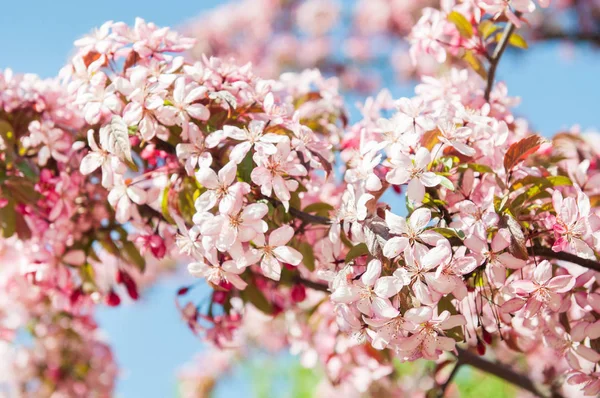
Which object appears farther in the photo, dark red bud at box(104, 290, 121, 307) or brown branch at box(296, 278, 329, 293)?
dark red bud at box(104, 290, 121, 307)

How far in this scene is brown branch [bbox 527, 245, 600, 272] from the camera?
97cm

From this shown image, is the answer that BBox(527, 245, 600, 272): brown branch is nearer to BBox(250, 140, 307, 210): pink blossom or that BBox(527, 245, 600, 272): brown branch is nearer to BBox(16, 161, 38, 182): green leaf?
BBox(250, 140, 307, 210): pink blossom

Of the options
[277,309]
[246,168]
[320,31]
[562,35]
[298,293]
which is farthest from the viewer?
[320,31]

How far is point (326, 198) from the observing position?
1.37 metres

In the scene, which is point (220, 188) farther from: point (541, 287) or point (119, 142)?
point (541, 287)

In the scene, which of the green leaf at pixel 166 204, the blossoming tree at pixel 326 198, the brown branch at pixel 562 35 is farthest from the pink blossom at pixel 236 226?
the brown branch at pixel 562 35

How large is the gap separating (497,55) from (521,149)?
33 cm

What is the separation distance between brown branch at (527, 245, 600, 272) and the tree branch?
43 centimetres

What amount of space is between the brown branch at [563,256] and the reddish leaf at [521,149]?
14cm

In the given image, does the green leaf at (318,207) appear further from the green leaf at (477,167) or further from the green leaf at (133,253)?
the green leaf at (133,253)

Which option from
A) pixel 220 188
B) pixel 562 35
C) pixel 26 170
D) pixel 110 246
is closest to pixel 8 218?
pixel 26 170

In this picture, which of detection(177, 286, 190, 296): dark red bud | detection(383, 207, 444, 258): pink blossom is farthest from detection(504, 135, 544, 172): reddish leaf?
detection(177, 286, 190, 296): dark red bud

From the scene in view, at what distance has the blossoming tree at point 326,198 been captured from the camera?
0.92m

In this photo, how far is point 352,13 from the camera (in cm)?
700
